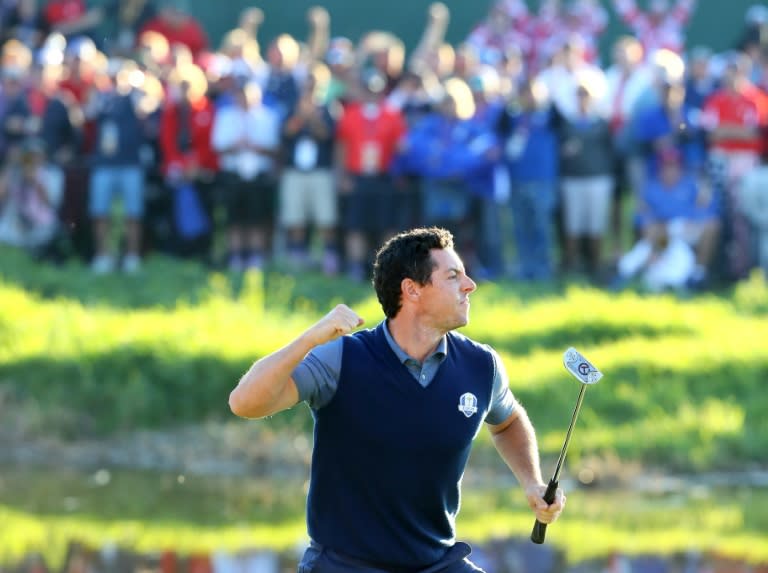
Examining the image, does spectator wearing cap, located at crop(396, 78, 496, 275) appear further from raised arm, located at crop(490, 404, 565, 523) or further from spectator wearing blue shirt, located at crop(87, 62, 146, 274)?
raised arm, located at crop(490, 404, 565, 523)

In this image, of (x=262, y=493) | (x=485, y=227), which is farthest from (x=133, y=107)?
(x=262, y=493)

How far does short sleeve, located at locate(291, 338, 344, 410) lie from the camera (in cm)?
674

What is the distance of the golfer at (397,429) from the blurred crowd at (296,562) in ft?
14.1

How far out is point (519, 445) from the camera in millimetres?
7383

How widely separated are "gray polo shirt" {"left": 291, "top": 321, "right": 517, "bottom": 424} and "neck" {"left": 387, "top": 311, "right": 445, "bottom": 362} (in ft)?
0.06

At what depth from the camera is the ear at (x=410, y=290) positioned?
7.05 meters

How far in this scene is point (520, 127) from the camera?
1938cm

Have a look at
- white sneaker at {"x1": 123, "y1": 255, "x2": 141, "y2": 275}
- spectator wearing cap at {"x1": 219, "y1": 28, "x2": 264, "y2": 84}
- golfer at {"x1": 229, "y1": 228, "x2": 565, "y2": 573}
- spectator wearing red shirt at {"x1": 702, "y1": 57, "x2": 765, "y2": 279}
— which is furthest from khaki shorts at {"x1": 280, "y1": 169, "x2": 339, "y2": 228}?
golfer at {"x1": 229, "y1": 228, "x2": 565, "y2": 573}

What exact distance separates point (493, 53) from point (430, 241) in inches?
575

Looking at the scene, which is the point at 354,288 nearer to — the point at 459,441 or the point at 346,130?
the point at 346,130

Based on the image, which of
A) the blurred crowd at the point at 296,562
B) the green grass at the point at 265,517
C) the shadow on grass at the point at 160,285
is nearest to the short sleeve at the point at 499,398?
the blurred crowd at the point at 296,562

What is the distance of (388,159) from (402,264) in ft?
42.1

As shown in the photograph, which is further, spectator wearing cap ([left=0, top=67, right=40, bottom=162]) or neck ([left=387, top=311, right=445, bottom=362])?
spectator wearing cap ([left=0, top=67, right=40, bottom=162])

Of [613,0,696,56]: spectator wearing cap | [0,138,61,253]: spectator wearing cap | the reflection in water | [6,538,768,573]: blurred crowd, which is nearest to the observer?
[6,538,768,573]: blurred crowd
